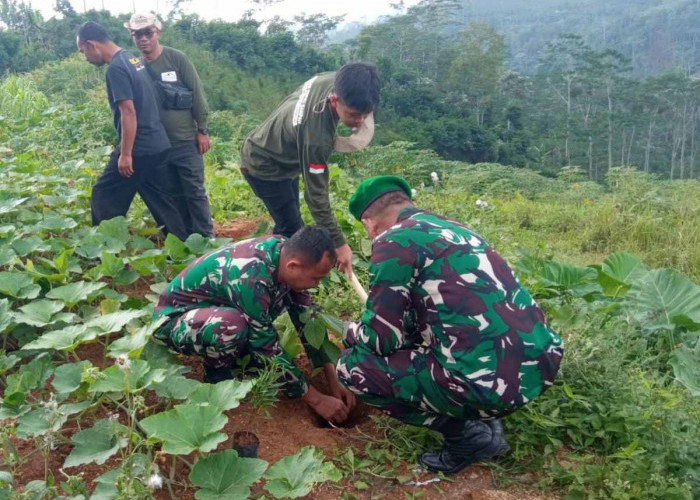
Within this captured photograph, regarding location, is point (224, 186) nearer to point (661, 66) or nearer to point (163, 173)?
point (163, 173)

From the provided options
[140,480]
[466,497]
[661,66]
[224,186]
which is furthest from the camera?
[661,66]

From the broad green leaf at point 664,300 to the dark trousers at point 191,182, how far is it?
2664 mm

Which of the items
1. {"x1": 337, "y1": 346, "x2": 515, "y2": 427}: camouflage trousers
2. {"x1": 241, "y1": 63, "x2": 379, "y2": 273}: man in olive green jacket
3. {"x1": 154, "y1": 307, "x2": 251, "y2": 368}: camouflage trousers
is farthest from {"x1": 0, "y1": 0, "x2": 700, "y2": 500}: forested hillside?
{"x1": 241, "y1": 63, "x2": 379, "y2": 273}: man in olive green jacket

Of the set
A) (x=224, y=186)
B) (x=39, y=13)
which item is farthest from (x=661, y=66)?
(x=224, y=186)

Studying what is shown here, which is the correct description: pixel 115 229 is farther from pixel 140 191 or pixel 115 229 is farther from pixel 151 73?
pixel 151 73

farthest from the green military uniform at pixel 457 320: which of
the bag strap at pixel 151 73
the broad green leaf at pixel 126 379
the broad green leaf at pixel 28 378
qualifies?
the bag strap at pixel 151 73

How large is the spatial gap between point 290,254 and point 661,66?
66713 mm

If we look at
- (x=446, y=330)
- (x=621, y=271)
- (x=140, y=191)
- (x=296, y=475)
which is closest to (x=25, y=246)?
(x=140, y=191)

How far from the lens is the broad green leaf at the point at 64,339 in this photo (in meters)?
2.45

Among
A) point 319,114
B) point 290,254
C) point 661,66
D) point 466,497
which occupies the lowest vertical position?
point 661,66

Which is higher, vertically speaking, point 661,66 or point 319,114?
point 319,114

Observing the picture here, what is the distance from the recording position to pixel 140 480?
6.69 feet

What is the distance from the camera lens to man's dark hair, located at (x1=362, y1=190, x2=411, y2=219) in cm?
244

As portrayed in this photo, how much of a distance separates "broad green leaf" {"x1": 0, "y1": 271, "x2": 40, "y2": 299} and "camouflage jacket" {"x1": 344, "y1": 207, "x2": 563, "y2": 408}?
174 cm
